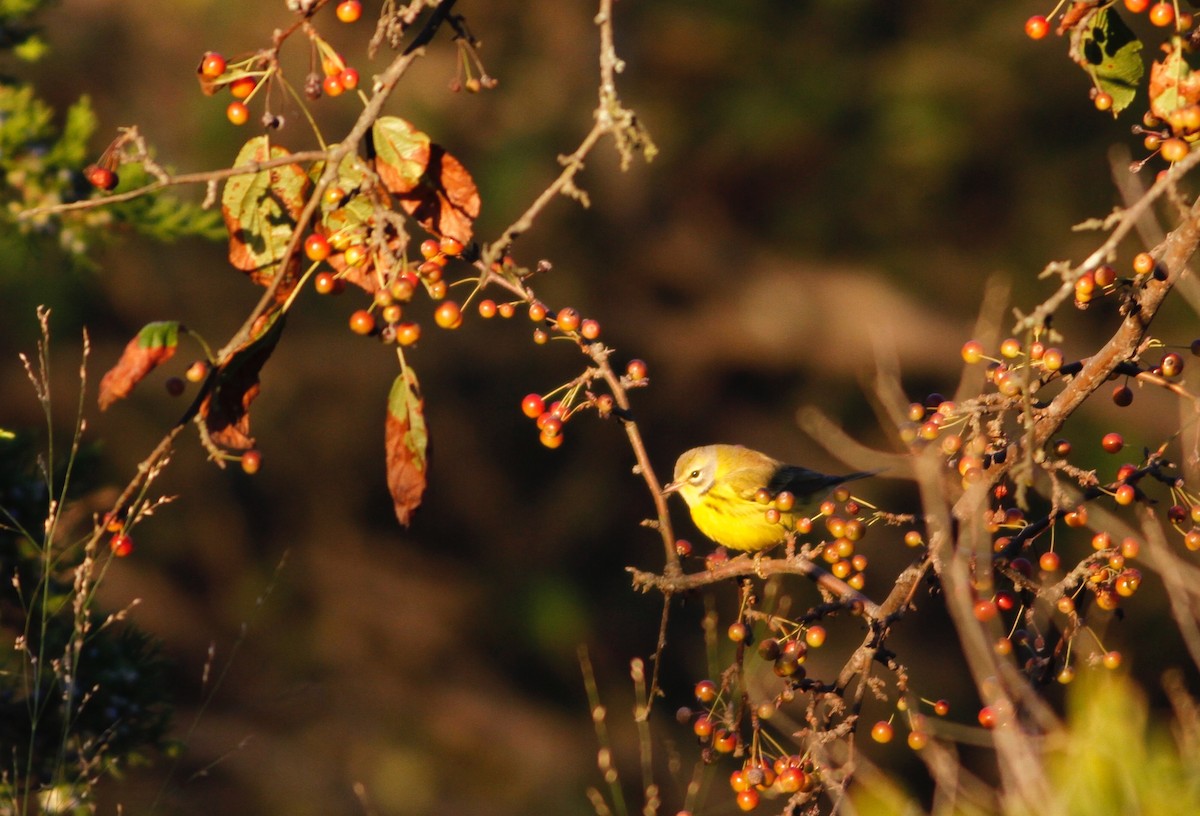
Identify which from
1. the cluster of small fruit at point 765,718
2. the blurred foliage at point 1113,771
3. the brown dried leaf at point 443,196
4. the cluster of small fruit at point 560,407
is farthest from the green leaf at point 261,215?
the blurred foliage at point 1113,771

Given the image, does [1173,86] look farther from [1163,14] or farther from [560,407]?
[560,407]

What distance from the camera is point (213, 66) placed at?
1.95 metres

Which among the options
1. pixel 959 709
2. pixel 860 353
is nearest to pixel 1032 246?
pixel 860 353

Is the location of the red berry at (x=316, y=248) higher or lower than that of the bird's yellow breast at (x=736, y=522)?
higher

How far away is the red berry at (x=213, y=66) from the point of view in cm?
194

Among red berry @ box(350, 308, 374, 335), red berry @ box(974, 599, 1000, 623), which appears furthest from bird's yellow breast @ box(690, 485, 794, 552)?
red berry @ box(350, 308, 374, 335)

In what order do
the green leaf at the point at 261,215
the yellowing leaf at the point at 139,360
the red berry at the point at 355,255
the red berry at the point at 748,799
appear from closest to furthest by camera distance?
the yellowing leaf at the point at 139,360, the red berry at the point at 355,255, the green leaf at the point at 261,215, the red berry at the point at 748,799

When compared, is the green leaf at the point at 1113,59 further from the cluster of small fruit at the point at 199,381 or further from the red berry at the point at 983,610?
the cluster of small fruit at the point at 199,381

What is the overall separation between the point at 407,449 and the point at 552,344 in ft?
22.0

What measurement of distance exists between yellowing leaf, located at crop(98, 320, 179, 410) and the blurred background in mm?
5810

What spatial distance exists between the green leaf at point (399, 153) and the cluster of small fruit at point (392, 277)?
100mm

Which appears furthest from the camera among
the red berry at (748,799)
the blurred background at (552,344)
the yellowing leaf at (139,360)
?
the blurred background at (552,344)

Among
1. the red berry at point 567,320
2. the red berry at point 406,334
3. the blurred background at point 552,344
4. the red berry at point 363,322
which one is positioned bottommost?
the blurred background at point 552,344

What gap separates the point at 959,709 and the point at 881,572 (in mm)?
954
